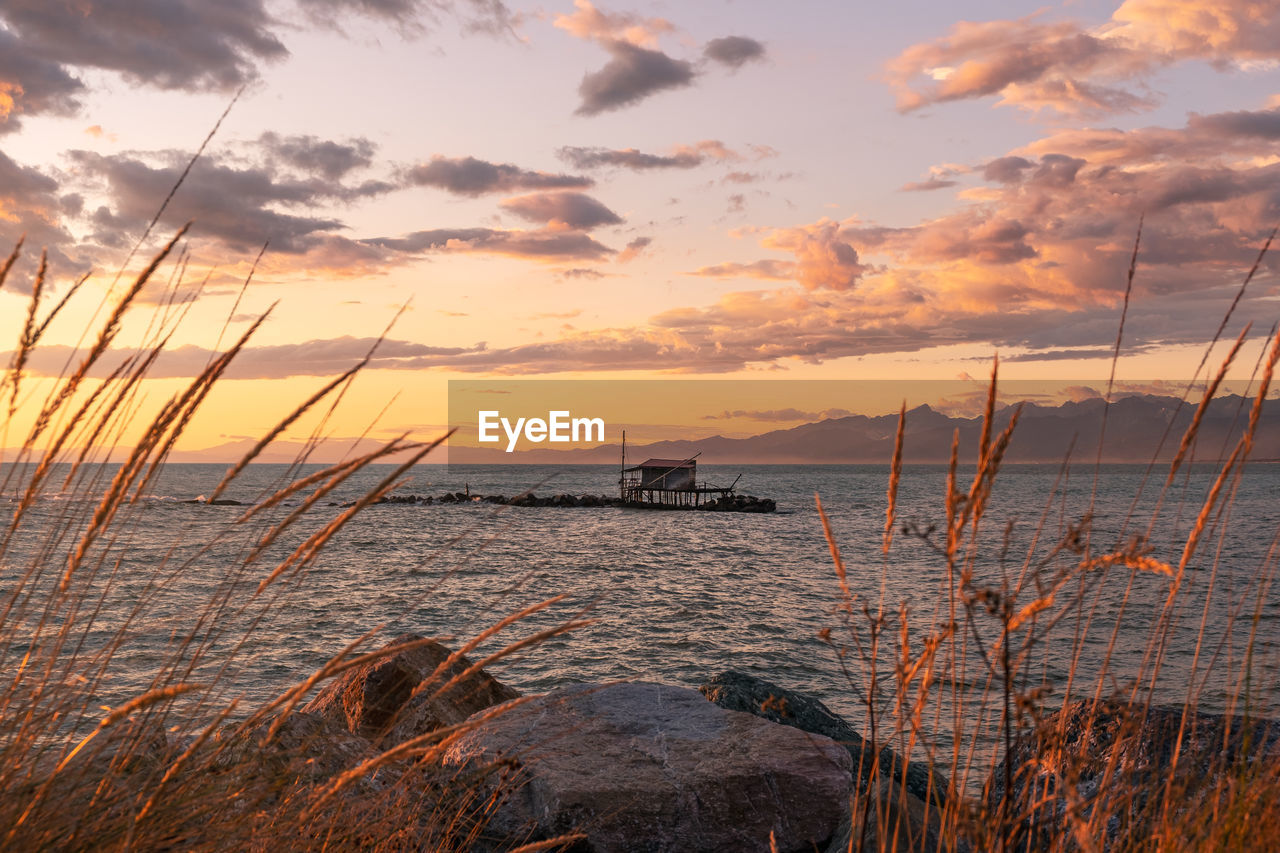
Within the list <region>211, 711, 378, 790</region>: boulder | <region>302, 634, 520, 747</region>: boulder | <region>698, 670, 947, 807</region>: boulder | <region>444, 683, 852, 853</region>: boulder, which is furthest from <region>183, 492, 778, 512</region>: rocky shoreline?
<region>211, 711, 378, 790</region>: boulder

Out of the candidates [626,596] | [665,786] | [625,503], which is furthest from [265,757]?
[625,503]

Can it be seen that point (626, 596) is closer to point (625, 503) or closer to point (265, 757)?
point (265, 757)

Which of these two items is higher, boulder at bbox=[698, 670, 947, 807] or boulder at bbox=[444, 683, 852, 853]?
boulder at bbox=[444, 683, 852, 853]

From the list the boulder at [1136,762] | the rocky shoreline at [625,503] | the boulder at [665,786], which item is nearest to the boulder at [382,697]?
the boulder at [665,786]

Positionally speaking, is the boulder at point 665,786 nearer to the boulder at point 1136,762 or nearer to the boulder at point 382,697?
the boulder at point 1136,762

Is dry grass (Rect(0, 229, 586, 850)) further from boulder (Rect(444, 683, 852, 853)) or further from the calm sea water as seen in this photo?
boulder (Rect(444, 683, 852, 853))

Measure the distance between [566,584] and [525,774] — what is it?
24.1m

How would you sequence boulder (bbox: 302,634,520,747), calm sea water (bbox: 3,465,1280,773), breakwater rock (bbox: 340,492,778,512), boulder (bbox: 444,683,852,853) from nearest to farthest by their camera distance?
calm sea water (bbox: 3,465,1280,773) → boulder (bbox: 444,683,852,853) → boulder (bbox: 302,634,520,747) → breakwater rock (bbox: 340,492,778,512)

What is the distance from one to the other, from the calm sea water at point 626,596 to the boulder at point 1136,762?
0.98 ft

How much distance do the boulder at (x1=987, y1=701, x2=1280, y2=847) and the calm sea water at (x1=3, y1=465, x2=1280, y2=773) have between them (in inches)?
11.7

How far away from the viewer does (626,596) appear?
26.0m

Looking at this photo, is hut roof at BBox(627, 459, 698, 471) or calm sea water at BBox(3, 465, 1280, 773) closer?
calm sea water at BBox(3, 465, 1280, 773)

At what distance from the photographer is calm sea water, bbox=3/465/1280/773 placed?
2738mm

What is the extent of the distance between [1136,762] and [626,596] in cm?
2339
